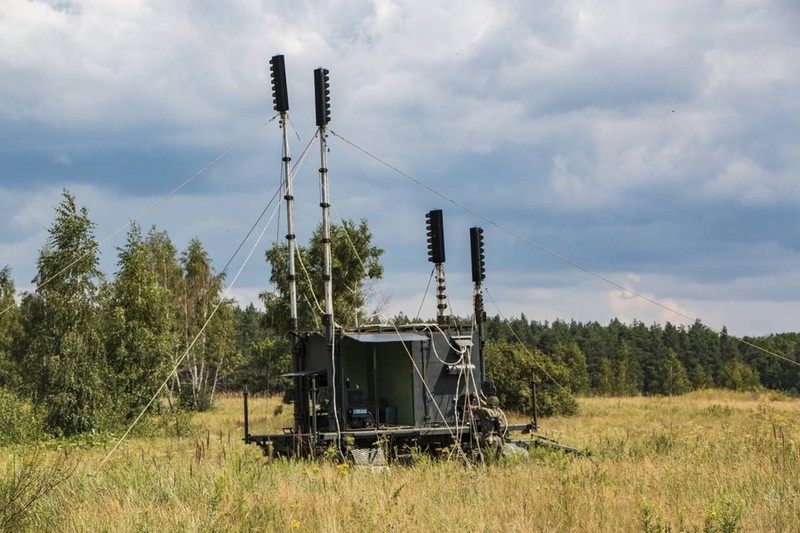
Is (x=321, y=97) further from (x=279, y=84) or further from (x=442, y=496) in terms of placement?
(x=442, y=496)

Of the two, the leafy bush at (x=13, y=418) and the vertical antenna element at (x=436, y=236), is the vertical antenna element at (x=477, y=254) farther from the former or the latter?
the leafy bush at (x=13, y=418)

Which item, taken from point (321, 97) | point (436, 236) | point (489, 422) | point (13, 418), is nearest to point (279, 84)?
point (321, 97)

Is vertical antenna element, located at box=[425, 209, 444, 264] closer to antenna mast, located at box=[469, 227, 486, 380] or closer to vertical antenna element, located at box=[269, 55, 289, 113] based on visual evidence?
antenna mast, located at box=[469, 227, 486, 380]

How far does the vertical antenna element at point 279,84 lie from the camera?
18.2 metres

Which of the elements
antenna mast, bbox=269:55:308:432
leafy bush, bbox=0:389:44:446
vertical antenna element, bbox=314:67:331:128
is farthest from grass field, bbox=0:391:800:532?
leafy bush, bbox=0:389:44:446

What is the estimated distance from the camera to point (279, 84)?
60.0ft

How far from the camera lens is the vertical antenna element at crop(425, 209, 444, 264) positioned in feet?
58.4

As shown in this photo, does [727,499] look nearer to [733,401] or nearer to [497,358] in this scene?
[497,358]

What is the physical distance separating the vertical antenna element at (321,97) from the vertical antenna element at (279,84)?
927 millimetres

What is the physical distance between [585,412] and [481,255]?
21.1 meters

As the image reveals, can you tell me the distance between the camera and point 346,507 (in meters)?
8.55

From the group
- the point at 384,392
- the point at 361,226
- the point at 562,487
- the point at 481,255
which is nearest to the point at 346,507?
the point at 562,487

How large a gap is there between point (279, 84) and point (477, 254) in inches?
226

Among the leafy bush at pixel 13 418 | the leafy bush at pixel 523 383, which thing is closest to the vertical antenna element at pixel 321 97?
the leafy bush at pixel 13 418
